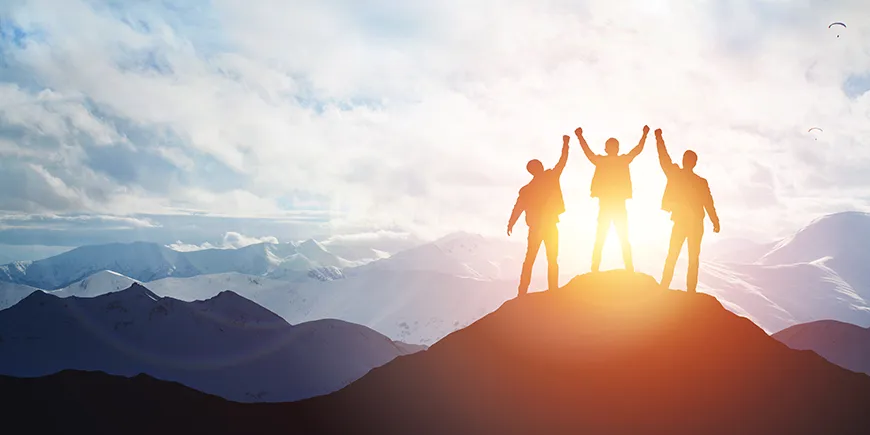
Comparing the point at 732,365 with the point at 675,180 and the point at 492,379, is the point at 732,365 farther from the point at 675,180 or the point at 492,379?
the point at 492,379

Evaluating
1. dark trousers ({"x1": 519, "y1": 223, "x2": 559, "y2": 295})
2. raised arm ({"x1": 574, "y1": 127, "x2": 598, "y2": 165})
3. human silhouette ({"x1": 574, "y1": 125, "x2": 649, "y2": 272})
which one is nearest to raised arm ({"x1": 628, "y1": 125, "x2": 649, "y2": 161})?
human silhouette ({"x1": 574, "y1": 125, "x2": 649, "y2": 272})

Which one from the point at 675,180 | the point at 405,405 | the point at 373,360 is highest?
the point at 675,180

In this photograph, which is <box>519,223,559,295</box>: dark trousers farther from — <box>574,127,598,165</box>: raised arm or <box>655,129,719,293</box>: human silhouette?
<box>655,129,719,293</box>: human silhouette

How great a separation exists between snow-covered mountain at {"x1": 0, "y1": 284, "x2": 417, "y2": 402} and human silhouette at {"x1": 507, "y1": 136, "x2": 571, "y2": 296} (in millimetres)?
107342

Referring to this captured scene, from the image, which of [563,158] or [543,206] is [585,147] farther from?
[543,206]

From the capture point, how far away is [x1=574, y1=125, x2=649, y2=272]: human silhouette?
18.3 meters

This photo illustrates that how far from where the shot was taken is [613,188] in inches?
720

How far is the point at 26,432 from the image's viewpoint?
26.7m

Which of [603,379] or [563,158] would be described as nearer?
[603,379]

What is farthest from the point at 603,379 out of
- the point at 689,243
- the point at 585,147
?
the point at 585,147

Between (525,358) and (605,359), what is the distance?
2366 millimetres

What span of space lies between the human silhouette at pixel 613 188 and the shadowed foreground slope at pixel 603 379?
1579 millimetres

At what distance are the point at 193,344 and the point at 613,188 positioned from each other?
13225 cm

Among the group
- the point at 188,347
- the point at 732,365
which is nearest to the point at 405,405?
the point at 732,365
